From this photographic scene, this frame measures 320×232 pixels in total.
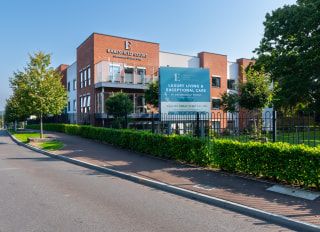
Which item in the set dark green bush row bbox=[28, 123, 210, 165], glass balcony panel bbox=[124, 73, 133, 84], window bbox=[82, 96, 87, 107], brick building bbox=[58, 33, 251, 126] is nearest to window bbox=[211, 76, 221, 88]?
brick building bbox=[58, 33, 251, 126]

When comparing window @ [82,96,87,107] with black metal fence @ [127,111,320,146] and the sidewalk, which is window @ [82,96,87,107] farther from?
the sidewalk

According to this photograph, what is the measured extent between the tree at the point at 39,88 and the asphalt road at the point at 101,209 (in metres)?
9.89

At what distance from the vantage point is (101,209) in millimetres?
4930

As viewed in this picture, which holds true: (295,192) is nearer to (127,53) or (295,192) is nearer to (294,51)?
(294,51)

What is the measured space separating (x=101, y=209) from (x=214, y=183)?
3134mm

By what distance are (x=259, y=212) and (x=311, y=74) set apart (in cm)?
2144

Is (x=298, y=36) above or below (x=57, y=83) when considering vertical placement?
above

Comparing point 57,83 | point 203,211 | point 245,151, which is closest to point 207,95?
point 245,151

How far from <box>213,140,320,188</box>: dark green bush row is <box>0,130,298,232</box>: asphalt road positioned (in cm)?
228

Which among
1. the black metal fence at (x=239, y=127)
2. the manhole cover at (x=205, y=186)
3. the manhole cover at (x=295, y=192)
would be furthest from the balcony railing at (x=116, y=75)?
the manhole cover at (x=295, y=192)

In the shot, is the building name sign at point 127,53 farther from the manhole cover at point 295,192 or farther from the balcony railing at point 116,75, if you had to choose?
the manhole cover at point 295,192

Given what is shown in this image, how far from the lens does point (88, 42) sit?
86.2 ft

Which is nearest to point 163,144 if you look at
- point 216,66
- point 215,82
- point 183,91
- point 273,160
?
point 183,91

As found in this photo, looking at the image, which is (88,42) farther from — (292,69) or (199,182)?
(199,182)
